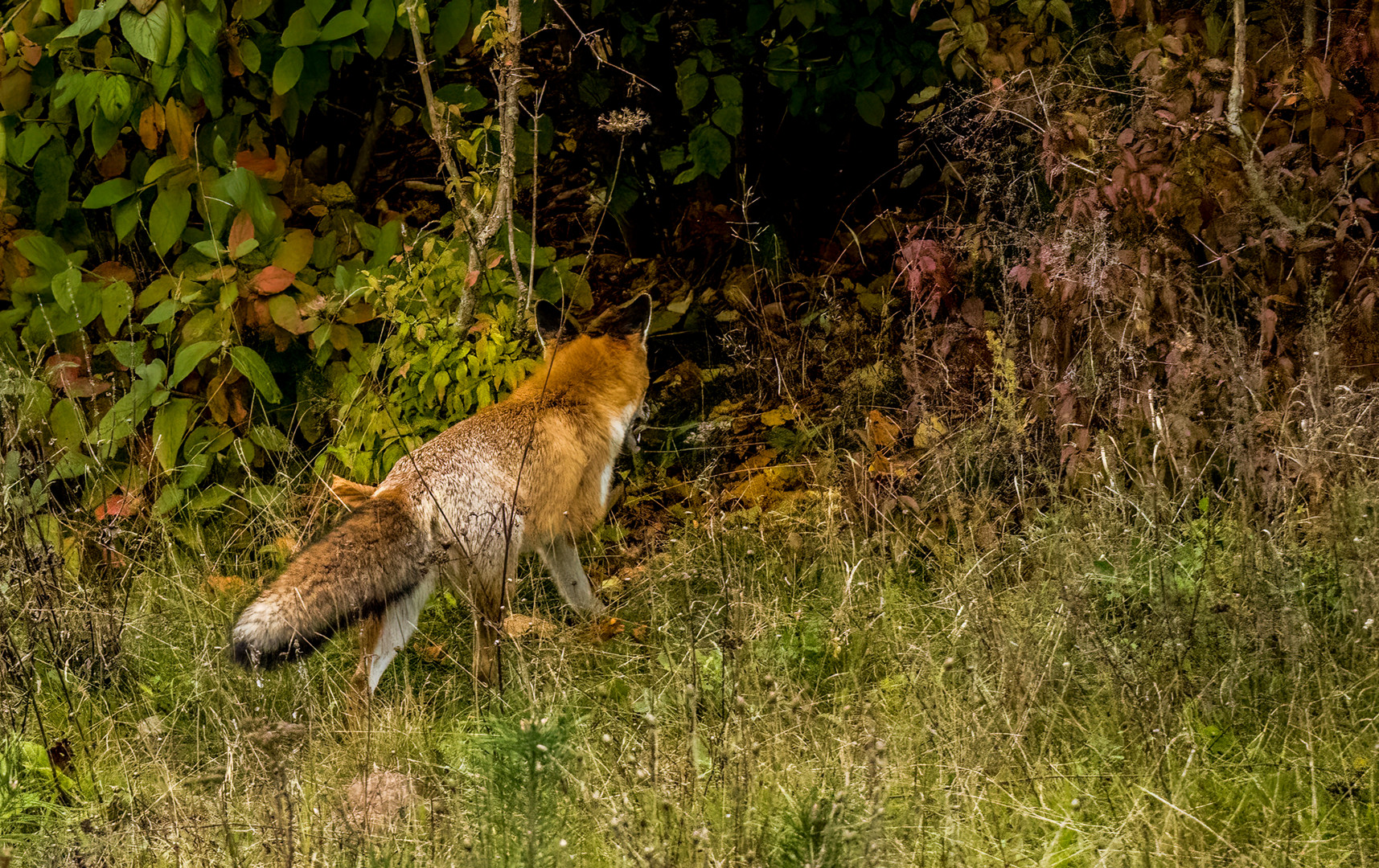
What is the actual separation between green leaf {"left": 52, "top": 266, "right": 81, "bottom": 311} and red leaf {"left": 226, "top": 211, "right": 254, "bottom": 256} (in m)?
0.63

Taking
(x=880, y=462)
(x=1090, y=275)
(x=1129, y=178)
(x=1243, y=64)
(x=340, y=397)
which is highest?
(x=1243, y=64)

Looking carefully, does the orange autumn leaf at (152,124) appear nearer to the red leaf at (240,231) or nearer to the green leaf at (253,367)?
the red leaf at (240,231)

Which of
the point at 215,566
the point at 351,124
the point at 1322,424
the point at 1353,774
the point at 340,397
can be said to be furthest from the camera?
the point at 351,124

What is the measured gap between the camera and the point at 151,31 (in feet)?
13.9

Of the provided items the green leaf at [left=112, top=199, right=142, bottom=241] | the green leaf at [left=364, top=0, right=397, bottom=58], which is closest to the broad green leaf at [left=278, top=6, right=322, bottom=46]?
the green leaf at [left=364, top=0, right=397, bottom=58]

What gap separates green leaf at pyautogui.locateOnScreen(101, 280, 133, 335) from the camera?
188 inches

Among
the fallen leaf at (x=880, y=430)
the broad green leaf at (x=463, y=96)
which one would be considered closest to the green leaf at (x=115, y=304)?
the broad green leaf at (x=463, y=96)

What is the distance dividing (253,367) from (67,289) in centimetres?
82

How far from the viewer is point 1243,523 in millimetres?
3707

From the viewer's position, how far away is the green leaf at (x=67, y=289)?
469cm

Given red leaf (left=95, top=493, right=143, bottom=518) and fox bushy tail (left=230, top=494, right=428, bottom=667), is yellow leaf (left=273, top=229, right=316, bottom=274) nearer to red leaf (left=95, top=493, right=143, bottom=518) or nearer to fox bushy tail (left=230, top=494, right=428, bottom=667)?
red leaf (left=95, top=493, right=143, bottom=518)

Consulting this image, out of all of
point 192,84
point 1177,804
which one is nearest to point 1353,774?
point 1177,804

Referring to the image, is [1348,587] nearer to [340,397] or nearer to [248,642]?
[248,642]

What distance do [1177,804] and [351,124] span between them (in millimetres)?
5070
